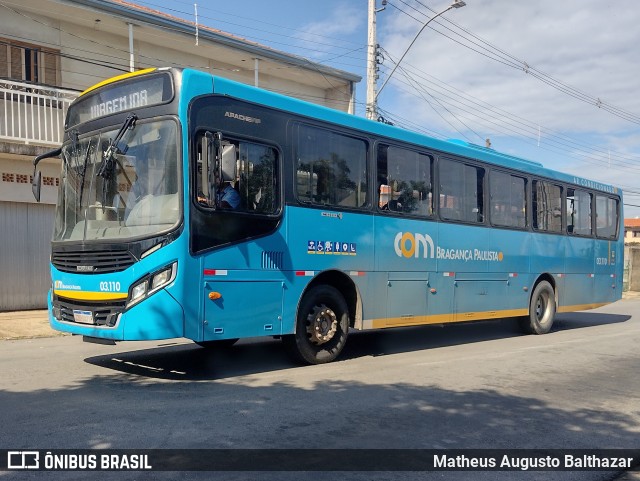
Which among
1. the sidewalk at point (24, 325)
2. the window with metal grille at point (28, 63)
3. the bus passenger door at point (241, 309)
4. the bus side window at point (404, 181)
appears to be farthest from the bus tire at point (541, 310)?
the window with metal grille at point (28, 63)

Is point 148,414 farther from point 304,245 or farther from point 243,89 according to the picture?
point 243,89

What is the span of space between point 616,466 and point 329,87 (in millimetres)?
20467

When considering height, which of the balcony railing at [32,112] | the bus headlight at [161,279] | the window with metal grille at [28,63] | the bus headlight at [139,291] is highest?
the window with metal grille at [28,63]

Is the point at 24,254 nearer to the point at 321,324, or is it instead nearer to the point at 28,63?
the point at 28,63

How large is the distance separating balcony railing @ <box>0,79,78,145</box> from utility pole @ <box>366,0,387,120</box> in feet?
27.2

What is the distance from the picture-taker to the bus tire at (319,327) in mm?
8141

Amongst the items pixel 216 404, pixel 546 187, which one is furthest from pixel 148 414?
pixel 546 187

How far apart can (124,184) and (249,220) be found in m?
1.54

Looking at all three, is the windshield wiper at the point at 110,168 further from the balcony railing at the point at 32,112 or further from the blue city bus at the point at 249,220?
the balcony railing at the point at 32,112

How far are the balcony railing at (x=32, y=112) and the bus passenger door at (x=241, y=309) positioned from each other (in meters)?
8.92

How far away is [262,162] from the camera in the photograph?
7676 millimetres

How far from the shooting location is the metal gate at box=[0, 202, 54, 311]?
1429 centimetres

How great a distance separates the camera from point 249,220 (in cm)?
740

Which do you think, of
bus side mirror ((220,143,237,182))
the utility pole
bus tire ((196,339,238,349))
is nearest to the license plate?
bus side mirror ((220,143,237,182))
